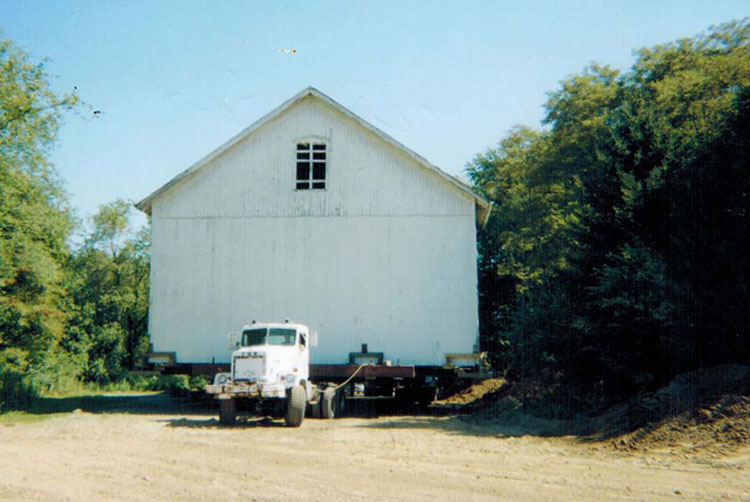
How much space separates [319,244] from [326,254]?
1.43ft

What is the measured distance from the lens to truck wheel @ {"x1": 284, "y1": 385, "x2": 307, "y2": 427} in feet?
51.8

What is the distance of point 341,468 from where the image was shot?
9.87m

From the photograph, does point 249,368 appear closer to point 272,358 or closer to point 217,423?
point 272,358

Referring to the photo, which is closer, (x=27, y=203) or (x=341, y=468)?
(x=341, y=468)

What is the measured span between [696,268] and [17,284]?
2606cm

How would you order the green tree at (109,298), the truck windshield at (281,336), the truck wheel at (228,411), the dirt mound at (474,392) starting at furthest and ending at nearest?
the green tree at (109,298)
the dirt mound at (474,392)
the truck windshield at (281,336)
the truck wheel at (228,411)

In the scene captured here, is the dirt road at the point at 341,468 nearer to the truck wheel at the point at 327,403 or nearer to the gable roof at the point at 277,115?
the truck wheel at the point at 327,403

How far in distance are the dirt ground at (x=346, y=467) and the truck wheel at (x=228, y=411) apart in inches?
45.0

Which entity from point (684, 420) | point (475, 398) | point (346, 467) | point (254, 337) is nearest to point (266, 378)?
point (254, 337)

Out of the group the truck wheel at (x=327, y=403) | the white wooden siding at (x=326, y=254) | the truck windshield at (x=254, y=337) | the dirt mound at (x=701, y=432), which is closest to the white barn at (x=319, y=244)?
the white wooden siding at (x=326, y=254)

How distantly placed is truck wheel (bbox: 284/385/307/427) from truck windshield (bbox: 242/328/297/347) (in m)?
1.79

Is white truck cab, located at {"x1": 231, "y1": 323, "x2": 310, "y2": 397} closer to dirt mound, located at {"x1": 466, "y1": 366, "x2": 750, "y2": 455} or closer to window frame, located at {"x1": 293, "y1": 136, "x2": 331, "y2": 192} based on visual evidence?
dirt mound, located at {"x1": 466, "y1": 366, "x2": 750, "y2": 455}

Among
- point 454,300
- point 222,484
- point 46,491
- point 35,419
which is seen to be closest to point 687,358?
point 454,300

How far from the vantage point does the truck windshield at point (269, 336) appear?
681 inches
